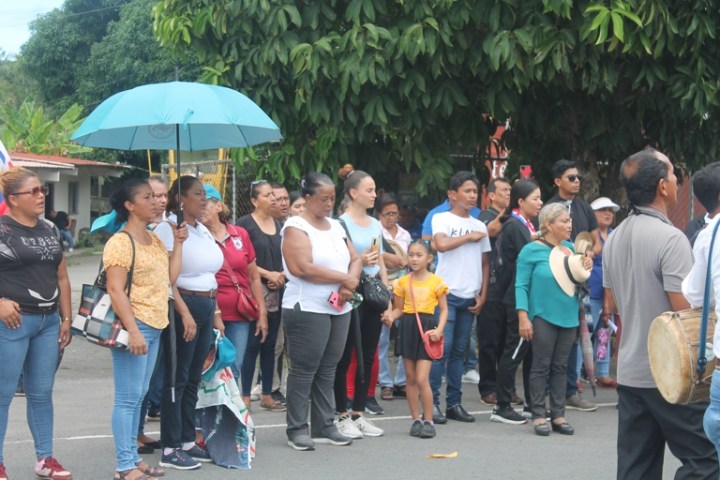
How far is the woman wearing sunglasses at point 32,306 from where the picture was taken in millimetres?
6184

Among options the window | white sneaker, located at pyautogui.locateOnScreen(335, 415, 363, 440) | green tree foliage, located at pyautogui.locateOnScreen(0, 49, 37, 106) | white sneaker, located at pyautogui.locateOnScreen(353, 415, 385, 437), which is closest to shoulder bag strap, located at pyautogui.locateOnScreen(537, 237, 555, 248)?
white sneaker, located at pyautogui.locateOnScreen(353, 415, 385, 437)

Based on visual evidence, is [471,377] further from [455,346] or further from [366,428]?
[366,428]

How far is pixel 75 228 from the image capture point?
3694 centimetres

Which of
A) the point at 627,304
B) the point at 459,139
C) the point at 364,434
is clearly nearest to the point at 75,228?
the point at 459,139

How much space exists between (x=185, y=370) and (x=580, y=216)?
420 centimetres

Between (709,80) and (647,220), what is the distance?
5.47 meters

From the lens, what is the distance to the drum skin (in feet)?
14.6

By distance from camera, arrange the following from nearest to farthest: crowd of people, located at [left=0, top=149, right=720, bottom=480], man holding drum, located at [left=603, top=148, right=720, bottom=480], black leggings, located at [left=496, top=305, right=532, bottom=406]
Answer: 1. man holding drum, located at [left=603, top=148, right=720, bottom=480]
2. crowd of people, located at [left=0, top=149, right=720, bottom=480]
3. black leggings, located at [left=496, top=305, right=532, bottom=406]

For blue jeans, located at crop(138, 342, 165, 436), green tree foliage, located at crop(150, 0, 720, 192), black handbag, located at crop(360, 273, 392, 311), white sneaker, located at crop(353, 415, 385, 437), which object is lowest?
white sneaker, located at crop(353, 415, 385, 437)

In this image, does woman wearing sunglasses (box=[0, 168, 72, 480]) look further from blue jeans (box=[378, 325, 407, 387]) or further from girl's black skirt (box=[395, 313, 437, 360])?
blue jeans (box=[378, 325, 407, 387])

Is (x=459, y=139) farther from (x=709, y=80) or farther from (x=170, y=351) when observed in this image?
(x=170, y=351)

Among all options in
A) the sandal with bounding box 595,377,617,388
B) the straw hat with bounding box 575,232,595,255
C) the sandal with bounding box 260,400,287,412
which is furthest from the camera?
the sandal with bounding box 595,377,617,388

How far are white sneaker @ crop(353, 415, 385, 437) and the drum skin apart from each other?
145 inches

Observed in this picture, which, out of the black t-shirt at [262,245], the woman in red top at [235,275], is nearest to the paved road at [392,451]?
the woman in red top at [235,275]
